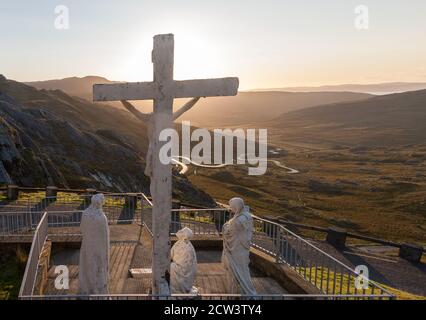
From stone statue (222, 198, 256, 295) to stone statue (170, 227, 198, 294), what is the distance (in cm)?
87

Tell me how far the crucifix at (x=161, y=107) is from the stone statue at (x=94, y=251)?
117cm

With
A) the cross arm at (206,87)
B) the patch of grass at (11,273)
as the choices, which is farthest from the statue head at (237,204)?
the patch of grass at (11,273)

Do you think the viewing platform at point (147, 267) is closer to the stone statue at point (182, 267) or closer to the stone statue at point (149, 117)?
the stone statue at point (182, 267)

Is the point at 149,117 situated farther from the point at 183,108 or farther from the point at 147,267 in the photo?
the point at 147,267

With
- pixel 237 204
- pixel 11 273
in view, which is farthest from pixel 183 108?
pixel 11 273

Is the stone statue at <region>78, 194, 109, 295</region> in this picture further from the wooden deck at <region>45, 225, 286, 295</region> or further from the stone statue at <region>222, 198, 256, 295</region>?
the stone statue at <region>222, 198, 256, 295</region>

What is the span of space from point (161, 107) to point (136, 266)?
579 centimetres

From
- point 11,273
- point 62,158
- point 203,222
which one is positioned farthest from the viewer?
point 62,158

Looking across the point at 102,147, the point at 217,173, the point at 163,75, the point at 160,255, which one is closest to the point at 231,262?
the point at 160,255

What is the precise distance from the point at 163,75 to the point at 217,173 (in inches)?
2662

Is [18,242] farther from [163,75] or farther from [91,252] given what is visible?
[163,75]

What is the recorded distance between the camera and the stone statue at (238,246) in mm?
8445

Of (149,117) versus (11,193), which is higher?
(149,117)

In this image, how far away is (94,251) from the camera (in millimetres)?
7996
